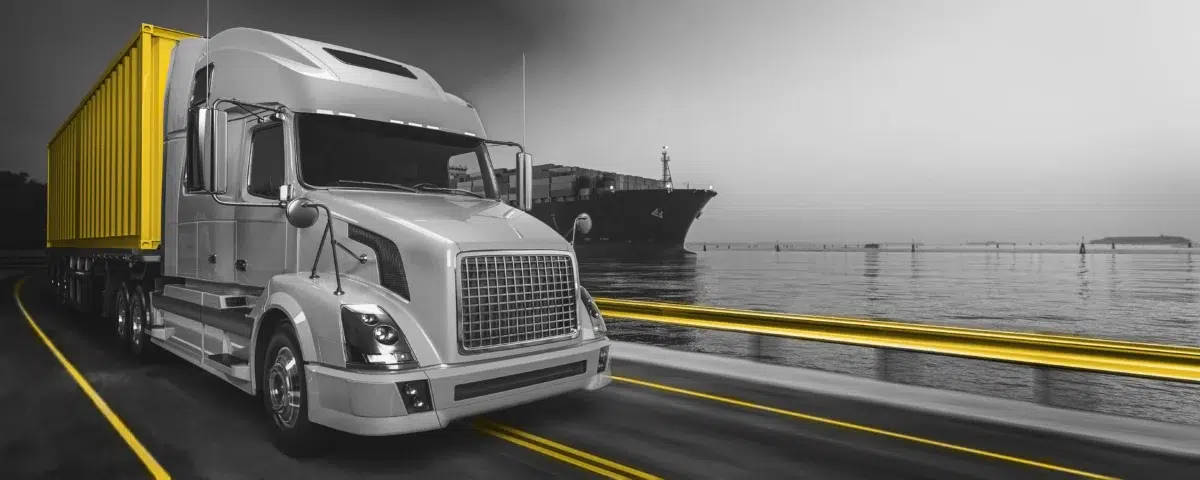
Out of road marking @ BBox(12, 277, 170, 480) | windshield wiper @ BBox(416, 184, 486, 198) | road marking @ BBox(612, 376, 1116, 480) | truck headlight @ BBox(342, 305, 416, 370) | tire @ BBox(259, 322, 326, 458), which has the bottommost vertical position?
road marking @ BBox(612, 376, 1116, 480)

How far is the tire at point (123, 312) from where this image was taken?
8.71 meters

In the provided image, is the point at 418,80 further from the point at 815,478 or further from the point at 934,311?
the point at 934,311

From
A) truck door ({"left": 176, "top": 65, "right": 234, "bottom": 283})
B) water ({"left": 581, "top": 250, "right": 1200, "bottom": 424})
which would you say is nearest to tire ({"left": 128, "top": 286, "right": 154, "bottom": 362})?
truck door ({"left": 176, "top": 65, "right": 234, "bottom": 283})

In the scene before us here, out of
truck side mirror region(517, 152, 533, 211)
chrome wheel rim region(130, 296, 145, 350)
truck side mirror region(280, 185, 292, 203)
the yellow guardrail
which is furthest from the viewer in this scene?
chrome wheel rim region(130, 296, 145, 350)

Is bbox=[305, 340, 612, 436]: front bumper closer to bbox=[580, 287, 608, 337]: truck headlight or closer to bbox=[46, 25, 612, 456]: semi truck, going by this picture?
bbox=[46, 25, 612, 456]: semi truck

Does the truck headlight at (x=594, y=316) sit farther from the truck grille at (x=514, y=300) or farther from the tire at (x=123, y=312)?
the tire at (x=123, y=312)

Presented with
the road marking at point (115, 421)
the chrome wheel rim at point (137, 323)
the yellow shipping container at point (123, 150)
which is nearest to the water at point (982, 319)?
the road marking at point (115, 421)

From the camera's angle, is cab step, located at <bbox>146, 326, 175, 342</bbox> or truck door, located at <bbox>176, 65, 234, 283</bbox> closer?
truck door, located at <bbox>176, 65, 234, 283</bbox>

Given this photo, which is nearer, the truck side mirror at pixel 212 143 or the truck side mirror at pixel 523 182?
the truck side mirror at pixel 212 143

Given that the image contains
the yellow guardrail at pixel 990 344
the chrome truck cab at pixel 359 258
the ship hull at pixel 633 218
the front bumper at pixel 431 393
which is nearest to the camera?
the front bumper at pixel 431 393

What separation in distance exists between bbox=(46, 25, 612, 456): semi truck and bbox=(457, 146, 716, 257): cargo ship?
63748mm

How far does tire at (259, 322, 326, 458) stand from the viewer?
4.69 metres

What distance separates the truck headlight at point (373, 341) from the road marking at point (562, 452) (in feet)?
4.34

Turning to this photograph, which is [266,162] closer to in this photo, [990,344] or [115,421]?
[115,421]
